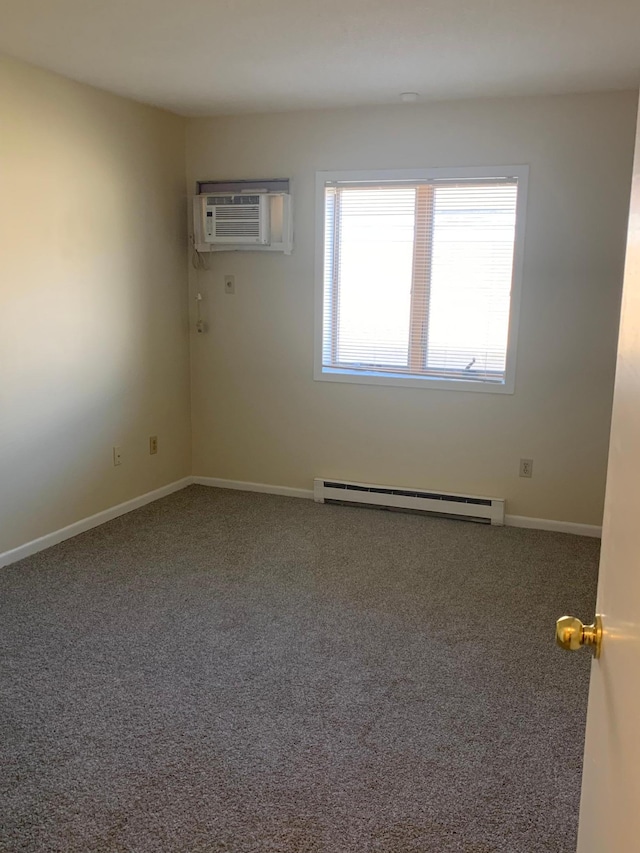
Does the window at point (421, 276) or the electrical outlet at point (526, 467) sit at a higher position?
the window at point (421, 276)

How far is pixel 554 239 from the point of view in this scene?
3.95 meters

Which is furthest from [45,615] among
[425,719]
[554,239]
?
[554,239]

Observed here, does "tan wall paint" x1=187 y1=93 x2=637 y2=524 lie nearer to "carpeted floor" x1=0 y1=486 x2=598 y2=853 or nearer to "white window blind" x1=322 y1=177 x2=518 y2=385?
"white window blind" x1=322 y1=177 x2=518 y2=385

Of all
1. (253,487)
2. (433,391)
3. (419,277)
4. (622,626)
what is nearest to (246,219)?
(419,277)

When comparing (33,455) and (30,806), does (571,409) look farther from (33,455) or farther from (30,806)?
(30,806)

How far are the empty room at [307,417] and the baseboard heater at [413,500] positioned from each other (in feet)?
0.09

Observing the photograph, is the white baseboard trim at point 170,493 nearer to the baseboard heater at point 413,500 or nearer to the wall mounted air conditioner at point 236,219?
the baseboard heater at point 413,500

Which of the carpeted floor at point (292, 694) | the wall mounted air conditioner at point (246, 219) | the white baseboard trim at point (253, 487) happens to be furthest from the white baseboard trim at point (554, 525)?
the wall mounted air conditioner at point (246, 219)

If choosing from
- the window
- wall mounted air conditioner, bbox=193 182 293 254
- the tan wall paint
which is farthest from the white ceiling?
wall mounted air conditioner, bbox=193 182 293 254

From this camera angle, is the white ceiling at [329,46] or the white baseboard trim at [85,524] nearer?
the white ceiling at [329,46]

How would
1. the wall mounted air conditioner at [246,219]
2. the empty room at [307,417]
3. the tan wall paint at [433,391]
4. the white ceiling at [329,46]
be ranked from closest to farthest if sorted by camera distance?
the empty room at [307,417] → the white ceiling at [329,46] → the tan wall paint at [433,391] → the wall mounted air conditioner at [246,219]

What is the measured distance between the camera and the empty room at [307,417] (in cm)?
211

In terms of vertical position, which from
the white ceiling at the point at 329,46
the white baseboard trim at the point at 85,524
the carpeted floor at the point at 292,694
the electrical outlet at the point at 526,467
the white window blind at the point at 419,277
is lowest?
the carpeted floor at the point at 292,694

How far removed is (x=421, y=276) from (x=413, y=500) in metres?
1.42
